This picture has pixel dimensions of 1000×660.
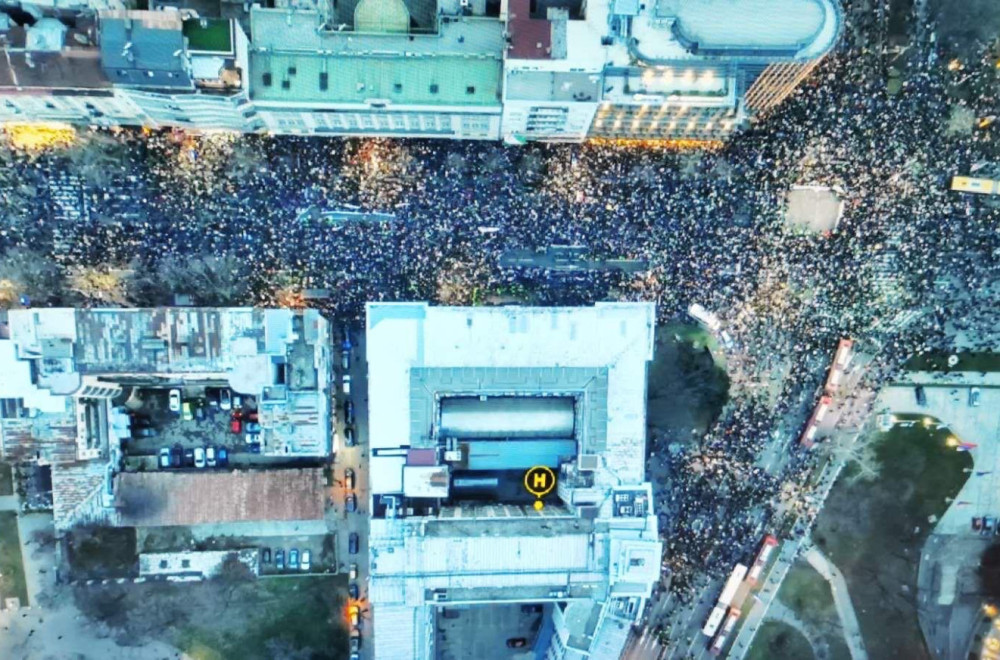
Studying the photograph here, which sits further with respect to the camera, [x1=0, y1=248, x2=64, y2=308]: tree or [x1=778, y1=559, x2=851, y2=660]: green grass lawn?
[x1=778, y1=559, x2=851, y2=660]: green grass lawn

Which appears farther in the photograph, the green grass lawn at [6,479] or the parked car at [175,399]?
the green grass lawn at [6,479]

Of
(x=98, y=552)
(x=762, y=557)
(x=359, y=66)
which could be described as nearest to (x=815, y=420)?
(x=762, y=557)

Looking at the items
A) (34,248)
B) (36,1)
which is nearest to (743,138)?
(36,1)

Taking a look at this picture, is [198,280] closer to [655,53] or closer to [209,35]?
[209,35]

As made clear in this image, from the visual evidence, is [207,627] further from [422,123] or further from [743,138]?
[743,138]

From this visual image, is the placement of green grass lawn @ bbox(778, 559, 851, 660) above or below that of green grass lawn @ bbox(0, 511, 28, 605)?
below

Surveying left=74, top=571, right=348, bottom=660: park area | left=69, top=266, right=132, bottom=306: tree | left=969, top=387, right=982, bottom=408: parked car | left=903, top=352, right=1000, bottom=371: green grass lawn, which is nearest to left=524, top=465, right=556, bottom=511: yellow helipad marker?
left=74, top=571, right=348, bottom=660: park area

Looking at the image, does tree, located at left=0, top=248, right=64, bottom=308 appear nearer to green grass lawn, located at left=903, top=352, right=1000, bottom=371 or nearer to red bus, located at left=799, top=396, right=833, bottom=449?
red bus, located at left=799, top=396, right=833, bottom=449

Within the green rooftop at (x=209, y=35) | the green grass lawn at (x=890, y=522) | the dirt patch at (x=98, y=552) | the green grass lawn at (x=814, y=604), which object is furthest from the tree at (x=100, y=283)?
the green grass lawn at (x=890, y=522)

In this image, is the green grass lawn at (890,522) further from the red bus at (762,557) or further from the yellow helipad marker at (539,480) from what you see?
the yellow helipad marker at (539,480)
